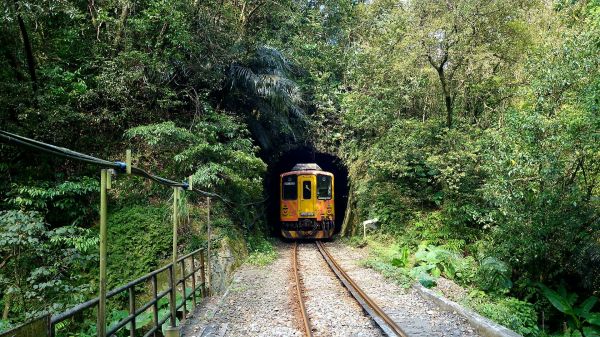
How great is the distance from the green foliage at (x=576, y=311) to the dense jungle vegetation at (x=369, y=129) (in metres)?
0.05

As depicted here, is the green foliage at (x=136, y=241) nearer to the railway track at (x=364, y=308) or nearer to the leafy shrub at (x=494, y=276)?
the railway track at (x=364, y=308)

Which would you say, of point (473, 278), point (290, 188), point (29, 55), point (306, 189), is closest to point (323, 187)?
point (306, 189)

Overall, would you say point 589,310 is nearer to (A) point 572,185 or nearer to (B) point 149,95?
(A) point 572,185

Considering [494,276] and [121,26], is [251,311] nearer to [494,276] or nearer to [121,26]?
[494,276]

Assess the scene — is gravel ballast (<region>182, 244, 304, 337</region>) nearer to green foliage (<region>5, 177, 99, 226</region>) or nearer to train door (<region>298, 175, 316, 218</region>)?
green foliage (<region>5, 177, 99, 226</region>)

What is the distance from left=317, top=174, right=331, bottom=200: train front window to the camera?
58.6ft

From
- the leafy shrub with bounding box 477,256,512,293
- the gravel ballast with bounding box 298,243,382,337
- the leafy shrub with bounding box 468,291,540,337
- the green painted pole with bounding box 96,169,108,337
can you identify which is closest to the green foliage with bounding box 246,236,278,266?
the gravel ballast with bounding box 298,243,382,337

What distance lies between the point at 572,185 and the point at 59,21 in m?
11.7

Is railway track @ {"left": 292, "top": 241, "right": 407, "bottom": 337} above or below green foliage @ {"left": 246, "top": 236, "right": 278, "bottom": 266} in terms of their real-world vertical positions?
above

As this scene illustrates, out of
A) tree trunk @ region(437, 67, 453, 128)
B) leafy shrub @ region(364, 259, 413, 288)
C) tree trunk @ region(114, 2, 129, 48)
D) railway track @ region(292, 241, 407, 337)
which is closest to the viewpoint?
railway track @ region(292, 241, 407, 337)

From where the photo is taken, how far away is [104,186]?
334 centimetres

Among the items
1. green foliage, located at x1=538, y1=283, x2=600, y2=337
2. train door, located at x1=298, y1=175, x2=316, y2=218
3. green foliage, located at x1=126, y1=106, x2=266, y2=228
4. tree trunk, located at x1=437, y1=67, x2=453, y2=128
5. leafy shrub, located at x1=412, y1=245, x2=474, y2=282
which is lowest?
green foliage, located at x1=538, y1=283, x2=600, y2=337

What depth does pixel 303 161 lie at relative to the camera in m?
25.3

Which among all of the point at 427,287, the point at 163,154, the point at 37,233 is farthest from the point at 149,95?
the point at 427,287
